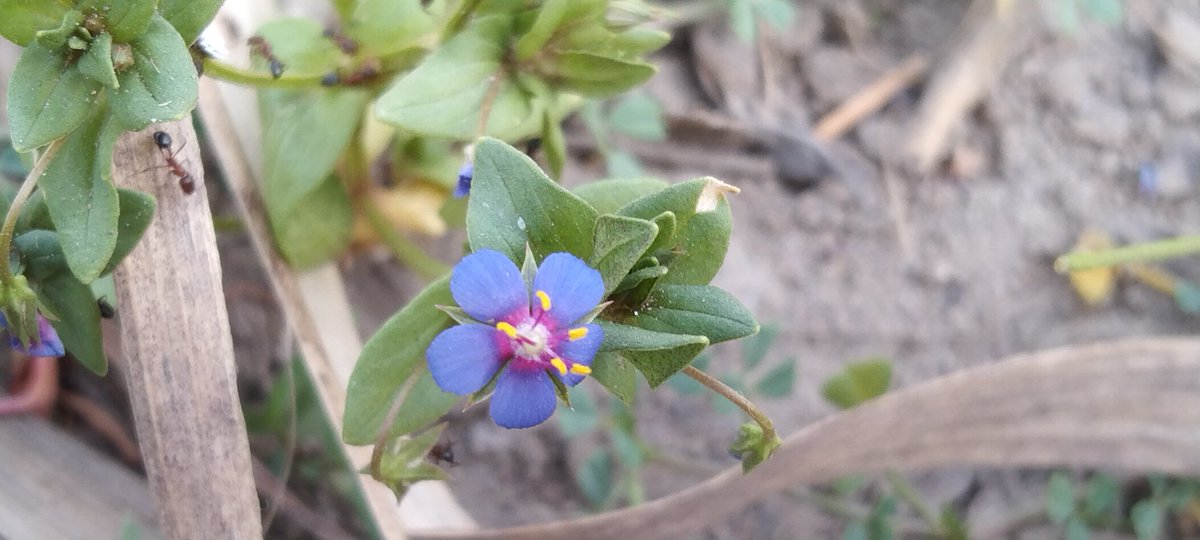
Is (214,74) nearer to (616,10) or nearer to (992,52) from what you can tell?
(616,10)

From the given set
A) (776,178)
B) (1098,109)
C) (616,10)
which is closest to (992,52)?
(1098,109)

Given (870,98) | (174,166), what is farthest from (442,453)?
(870,98)

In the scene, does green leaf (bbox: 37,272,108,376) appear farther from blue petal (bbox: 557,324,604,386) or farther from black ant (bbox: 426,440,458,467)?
blue petal (bbox: 557,324,604,386)

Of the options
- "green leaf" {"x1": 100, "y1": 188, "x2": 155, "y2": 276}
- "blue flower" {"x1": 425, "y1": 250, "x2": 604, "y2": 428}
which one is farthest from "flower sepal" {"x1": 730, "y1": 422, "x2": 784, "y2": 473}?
"green leaf" {"x1": 100, "y1": 188, "x2": 155, "y2": 276}

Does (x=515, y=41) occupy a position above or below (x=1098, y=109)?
below

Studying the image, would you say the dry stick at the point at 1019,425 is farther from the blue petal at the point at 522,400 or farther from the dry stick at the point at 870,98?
the dry stick at the point at 870,98
